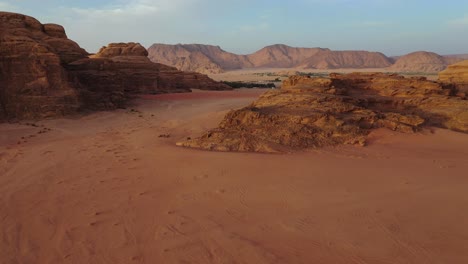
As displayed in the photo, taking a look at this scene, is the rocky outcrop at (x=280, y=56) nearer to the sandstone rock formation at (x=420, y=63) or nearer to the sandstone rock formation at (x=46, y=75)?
the sandstone rock formation at (x=420, y=63)

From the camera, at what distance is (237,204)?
432cm

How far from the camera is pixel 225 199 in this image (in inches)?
177

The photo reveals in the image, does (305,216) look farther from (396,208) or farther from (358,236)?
(396,208)

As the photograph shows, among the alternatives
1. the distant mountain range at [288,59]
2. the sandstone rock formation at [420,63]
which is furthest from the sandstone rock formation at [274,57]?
the sandstone rock formation at [420,63]

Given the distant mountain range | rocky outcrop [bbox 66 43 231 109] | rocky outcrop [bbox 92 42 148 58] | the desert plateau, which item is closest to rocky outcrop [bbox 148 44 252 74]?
the distant mountain range

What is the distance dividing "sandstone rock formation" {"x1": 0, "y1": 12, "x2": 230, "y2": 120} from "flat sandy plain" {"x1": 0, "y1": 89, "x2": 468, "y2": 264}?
16.8ft

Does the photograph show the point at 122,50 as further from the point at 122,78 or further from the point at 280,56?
the point at 280,56

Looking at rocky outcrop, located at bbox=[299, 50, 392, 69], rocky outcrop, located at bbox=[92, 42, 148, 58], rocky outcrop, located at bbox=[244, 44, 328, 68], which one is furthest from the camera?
rocky outcrop, located at bbox=[244, 44, 328, 68]

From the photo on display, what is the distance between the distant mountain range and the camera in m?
97.4

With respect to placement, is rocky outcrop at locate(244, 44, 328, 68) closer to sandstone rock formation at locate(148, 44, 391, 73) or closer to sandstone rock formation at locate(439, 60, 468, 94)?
sandstone rock formation at locate(148, 44, 391, 73)

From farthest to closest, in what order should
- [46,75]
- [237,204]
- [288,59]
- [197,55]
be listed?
1. [288,59]
2. [197,55]
3. [46,75]
4. [237,204]

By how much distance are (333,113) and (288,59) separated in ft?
439

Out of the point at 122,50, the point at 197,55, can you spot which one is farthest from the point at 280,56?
the point at 122,50

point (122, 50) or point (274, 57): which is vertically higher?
point (122, 50)
